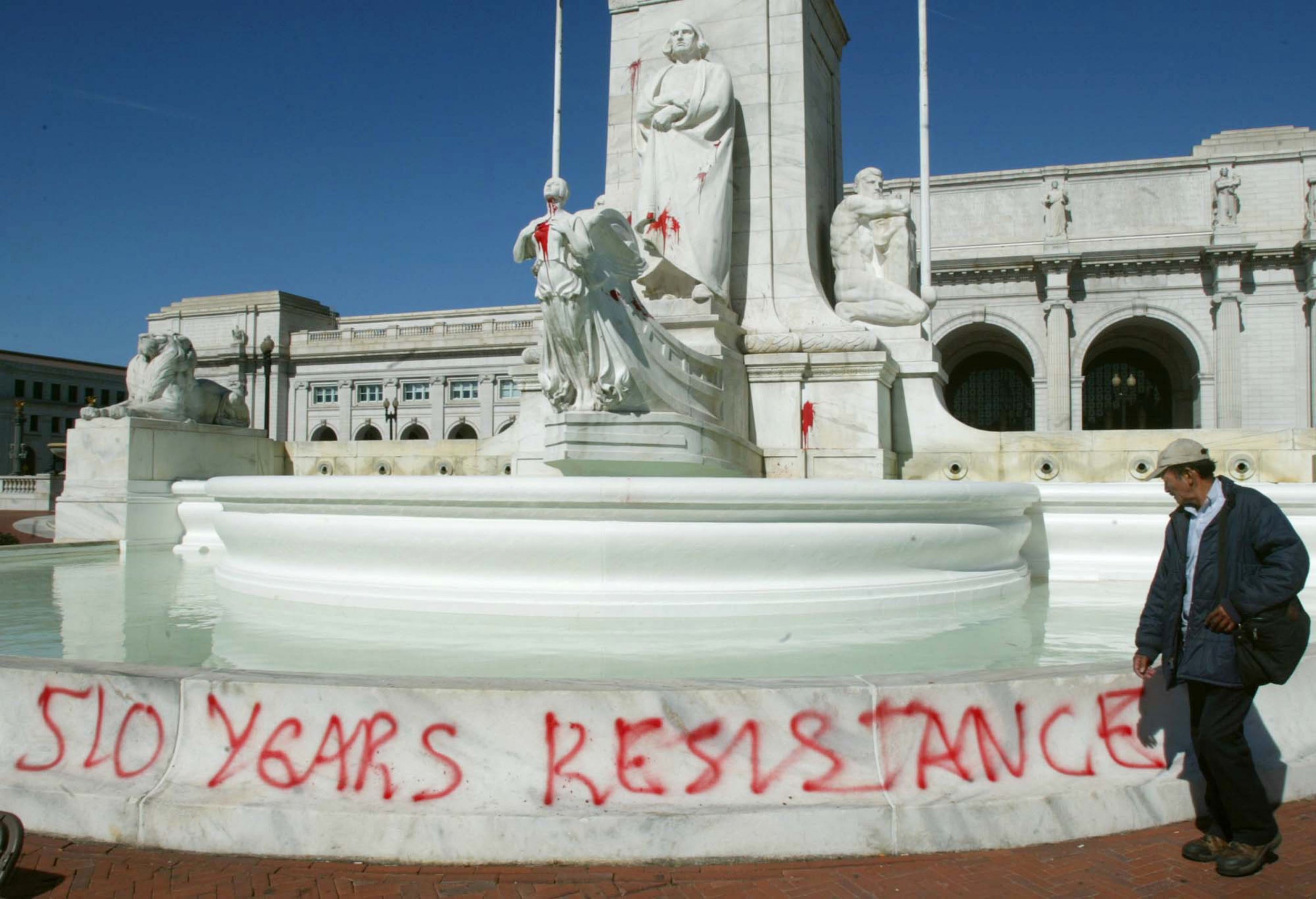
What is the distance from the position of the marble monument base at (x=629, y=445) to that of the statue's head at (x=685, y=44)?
4572 mm

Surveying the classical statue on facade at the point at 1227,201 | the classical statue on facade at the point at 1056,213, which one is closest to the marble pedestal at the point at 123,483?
the classical statue on facade at the point at 1056,213

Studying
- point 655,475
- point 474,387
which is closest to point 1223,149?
point 474,387

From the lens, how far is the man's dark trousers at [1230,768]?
3.05m

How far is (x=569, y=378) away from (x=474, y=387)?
57.4 meters

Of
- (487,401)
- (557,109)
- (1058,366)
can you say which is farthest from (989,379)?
(557,109)

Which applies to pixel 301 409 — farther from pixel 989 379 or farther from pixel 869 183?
pixel 869 183

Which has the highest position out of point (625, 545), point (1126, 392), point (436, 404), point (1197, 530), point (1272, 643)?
point (436, 404)

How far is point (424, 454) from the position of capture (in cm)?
1120

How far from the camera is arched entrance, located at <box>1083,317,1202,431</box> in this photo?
4681cm

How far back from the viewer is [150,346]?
11.0m

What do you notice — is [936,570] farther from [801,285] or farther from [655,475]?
[801,285]

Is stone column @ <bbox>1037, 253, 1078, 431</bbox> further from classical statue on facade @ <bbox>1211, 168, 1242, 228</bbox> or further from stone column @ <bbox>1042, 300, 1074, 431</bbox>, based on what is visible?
classical statue on facade @ <bbox>1211, 168, 1242, 228</bbox>

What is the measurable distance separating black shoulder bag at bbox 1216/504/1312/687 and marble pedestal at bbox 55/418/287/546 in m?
10.2

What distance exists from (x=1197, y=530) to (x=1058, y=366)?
45.5m
